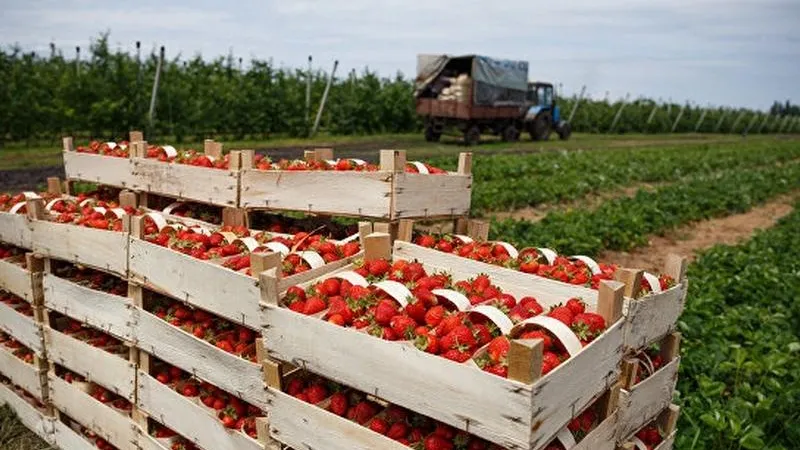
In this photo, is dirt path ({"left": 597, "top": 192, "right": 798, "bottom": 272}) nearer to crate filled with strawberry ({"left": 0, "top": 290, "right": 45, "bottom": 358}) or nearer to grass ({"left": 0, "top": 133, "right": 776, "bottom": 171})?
crate filled with strawberry ({"left": 0, "top": 290, "right": 45, "bottom": 358})

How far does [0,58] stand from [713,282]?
21602 millimetres

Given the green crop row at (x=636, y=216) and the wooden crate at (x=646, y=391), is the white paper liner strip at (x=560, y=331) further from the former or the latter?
the green crop row at (x=636, y=216)

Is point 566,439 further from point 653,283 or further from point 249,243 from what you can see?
point 249,243

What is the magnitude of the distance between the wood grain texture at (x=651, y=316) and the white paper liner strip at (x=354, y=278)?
3.87ft

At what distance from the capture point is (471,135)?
27828 mm

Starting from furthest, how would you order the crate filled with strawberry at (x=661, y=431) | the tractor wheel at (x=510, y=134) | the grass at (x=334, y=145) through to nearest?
the tractor wheel at (x=510, y=134) → the grass at (x=334, y=145) → the crate filled with strawberry at (x=661, y=431)

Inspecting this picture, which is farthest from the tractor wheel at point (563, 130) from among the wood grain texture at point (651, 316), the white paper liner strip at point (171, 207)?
the wood grain texture at point (651, 316)

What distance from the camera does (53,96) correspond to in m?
20.6

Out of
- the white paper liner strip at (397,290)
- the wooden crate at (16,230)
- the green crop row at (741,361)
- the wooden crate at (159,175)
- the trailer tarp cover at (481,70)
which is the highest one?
the trailer tarp cover at (481,70)

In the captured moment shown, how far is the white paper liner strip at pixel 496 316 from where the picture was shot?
105 inches

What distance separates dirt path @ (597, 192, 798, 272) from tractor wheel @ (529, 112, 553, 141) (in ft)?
50.9

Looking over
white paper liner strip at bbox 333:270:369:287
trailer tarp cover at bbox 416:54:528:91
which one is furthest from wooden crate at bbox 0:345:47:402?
trailer tarp cover at bbox 416:54:528:91

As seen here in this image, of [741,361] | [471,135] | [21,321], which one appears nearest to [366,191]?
[21,321]

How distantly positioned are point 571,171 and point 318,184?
1503 cm
